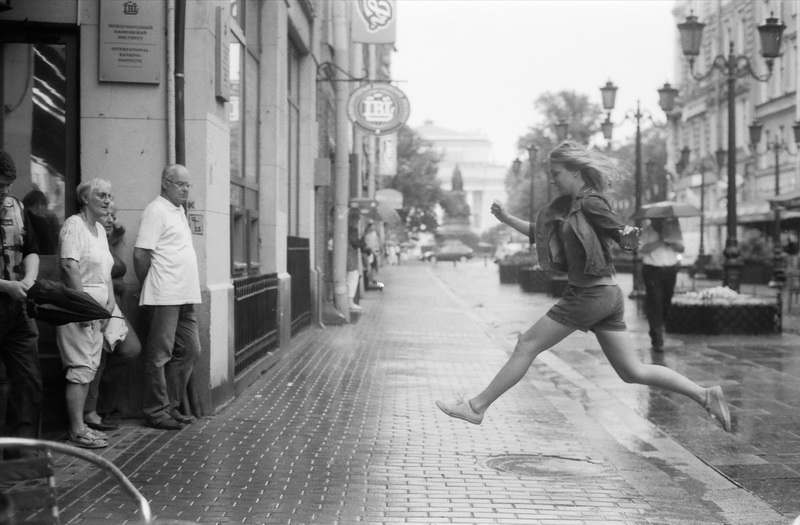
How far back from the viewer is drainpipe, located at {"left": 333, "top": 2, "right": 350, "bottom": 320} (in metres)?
19.0

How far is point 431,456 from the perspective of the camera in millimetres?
6887

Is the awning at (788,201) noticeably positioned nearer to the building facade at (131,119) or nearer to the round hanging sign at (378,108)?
the round hanging sign at (378,108)

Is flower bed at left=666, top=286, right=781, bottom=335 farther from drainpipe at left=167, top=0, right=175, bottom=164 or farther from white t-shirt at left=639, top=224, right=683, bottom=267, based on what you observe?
drainpipe at left=167, top=0, right=175, bottom=164

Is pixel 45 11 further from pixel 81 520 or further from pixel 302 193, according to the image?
pixel 302 193

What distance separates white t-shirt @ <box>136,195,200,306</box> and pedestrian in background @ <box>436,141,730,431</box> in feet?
7.65

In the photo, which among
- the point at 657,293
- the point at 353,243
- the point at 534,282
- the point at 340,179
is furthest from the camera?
the point at 534,282

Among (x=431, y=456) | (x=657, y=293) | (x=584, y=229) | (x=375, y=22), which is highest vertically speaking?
(x=375, y=22)

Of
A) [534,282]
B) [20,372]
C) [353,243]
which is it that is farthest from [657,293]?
[534,282]

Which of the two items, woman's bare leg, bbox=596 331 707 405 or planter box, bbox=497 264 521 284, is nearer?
woman's bare leg, bbox=596 331 707 405

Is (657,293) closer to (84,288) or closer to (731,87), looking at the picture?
(731,87)

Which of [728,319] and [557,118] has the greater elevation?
[557,118]

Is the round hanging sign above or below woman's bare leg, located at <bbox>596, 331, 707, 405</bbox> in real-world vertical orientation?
above

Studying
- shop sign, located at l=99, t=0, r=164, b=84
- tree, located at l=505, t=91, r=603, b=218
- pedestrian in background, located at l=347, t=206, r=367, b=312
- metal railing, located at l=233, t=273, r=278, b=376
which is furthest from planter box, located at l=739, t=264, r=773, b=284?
tree, located at l=505, t=91, r=603, b=218

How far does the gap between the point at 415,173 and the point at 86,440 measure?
56027mm
